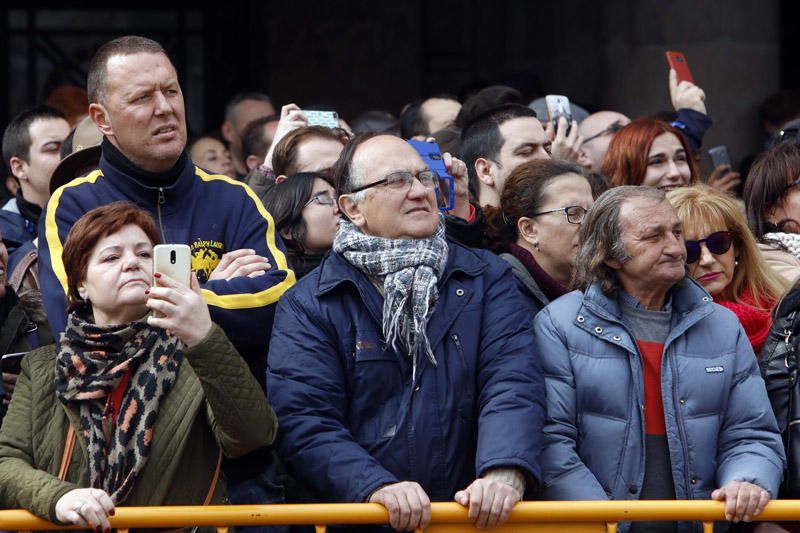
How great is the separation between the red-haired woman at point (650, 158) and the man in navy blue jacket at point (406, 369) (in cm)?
191

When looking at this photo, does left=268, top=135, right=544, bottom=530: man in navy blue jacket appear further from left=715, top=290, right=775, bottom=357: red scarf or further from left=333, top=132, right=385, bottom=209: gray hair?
left=715, top=290, right=775, bottom=357: red scarf

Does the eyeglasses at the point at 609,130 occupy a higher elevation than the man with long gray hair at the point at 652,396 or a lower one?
higher

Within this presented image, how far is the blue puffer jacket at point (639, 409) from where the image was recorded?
13.7 ft

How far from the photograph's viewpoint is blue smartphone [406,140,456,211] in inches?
196

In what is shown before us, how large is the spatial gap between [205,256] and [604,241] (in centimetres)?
131

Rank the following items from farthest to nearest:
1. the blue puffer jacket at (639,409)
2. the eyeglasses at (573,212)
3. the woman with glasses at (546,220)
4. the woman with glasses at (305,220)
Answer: the woman with glasses at (305,220) → the eyeglasses at (573,212) → the woman with glasses at (546,220) → the blue puffer jacket at (639,409)

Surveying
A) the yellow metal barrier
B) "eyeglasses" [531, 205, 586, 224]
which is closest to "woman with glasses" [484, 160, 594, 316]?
"eyeglasses" [531, 205, 586, 224]

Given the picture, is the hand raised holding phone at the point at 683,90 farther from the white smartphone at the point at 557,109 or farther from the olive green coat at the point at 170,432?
the olive green coat at the point at 170,432

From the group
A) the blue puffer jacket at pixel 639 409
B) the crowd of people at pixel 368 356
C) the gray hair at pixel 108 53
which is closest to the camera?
the crowd of people at pixel 368 356

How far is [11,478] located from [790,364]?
2.41m

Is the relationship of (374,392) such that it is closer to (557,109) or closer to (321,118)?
(321,118)

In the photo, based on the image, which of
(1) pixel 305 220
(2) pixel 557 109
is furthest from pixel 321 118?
(1) pixel 305 220

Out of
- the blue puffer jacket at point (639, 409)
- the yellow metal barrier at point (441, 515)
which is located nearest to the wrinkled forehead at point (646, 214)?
the blue puffer jacket at point (639, 409)

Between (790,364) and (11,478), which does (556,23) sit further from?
(11,478)
